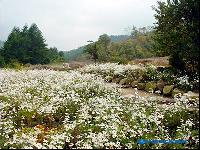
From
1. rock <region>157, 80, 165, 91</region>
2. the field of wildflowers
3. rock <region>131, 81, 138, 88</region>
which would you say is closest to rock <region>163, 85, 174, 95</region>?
rock <region>157, 80, 165, 91</region>

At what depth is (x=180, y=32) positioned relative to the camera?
52.9 feet

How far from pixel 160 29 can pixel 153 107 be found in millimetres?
7084

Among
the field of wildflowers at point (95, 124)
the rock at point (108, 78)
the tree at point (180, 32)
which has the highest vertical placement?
the tree at point (180, 32)

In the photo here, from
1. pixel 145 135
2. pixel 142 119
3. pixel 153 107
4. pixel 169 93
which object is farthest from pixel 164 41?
pixel 145 135

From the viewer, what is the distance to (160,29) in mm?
18969

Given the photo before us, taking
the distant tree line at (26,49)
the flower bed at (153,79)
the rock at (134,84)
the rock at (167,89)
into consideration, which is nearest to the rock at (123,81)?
the flower bed at (153,79)

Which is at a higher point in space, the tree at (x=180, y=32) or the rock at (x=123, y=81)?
the tree at (x=180, y=32)

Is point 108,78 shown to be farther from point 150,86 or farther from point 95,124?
point 95,124

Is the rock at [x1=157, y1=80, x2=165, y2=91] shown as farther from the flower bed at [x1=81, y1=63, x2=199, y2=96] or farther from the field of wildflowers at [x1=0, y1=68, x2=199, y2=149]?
the field of wildflowers at [x1=0, y1=68, x2=199, y2=149]

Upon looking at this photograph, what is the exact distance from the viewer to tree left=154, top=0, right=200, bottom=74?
14.2 meters

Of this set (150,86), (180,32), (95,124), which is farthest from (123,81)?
(95,124)

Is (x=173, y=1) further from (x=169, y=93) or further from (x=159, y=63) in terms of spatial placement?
(x=159, y=63)

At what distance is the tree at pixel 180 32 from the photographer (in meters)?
14.2

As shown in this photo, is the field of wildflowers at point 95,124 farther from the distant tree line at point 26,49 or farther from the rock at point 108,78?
the distant tree line at point 26,49
